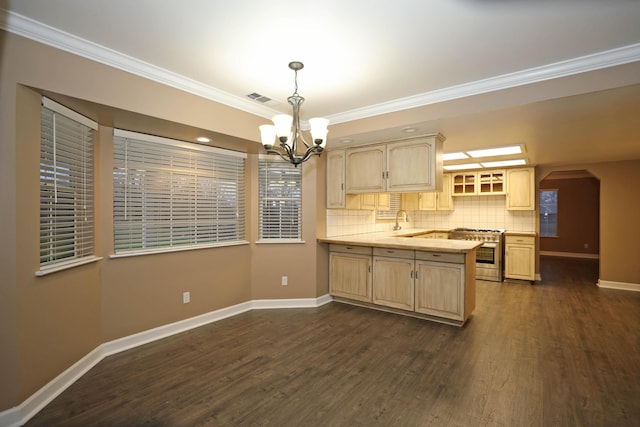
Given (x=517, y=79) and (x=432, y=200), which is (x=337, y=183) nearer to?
(x=517, y=79)

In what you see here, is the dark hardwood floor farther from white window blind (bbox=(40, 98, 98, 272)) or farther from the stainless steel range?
the stainless steel range

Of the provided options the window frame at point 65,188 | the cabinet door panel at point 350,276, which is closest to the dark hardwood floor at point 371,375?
the cabinet door panel at point 350,276

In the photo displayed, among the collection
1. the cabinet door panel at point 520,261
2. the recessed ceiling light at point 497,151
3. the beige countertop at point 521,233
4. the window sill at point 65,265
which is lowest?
the cabinet door panel at point 520,261

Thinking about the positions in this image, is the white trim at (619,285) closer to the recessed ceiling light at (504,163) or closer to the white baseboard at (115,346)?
the recessed ceiling light at (504,163)

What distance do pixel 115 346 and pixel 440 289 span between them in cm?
338

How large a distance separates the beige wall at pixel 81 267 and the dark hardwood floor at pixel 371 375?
0.30 m

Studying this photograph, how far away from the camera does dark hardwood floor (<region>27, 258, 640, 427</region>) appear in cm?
202

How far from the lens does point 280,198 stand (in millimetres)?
4219

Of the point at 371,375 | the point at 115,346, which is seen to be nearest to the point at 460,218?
the point at 371,375

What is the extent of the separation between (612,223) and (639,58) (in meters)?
4.41

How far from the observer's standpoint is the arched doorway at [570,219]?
846 cm

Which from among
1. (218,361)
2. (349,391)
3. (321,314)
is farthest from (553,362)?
(218,361)

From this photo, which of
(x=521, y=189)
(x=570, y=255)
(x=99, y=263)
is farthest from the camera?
(x=570, y=255)

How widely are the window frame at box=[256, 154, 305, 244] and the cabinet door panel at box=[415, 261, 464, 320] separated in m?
1.62
